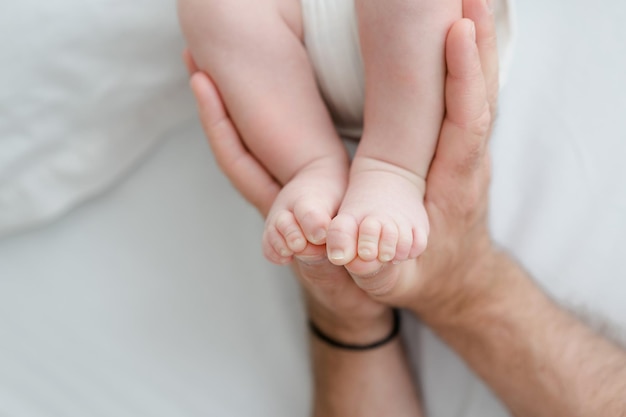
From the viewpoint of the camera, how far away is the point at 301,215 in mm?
659

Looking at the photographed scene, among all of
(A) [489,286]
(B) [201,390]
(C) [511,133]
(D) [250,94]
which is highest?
(D) [250,94]

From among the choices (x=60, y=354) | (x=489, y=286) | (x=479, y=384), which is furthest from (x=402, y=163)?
(x=60, y=354)

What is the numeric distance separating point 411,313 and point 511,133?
0.88 feet

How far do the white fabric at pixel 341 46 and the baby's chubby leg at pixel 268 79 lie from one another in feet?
0.06

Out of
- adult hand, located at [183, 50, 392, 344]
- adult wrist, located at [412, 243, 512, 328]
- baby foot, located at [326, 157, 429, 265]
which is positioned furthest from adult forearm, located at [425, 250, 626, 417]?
baby foot, located at [326, 157, 429, 265]

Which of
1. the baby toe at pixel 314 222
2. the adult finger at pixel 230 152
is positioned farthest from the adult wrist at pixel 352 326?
the baby toe at pixel 314 222

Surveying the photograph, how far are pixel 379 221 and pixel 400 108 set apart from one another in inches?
6.0

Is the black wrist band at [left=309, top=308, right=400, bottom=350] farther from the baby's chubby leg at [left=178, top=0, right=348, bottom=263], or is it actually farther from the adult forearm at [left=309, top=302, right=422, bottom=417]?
the baby's chubby leg at [left=178, top=0, right=348, bottom=263]

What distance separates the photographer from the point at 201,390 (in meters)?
0.97

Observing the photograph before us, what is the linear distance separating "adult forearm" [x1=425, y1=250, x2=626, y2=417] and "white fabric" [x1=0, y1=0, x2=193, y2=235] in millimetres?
461

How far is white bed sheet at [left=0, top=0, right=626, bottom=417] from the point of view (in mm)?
883

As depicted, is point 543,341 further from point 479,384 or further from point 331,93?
point 331,93

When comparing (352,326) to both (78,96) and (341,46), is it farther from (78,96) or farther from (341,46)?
(78,96)

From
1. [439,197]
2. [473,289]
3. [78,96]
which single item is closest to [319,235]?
[439,197]
